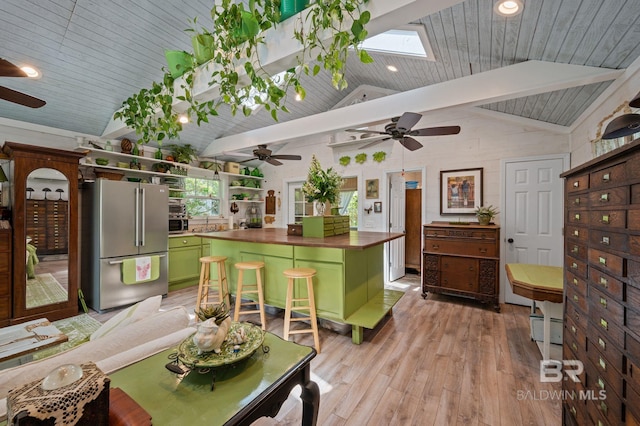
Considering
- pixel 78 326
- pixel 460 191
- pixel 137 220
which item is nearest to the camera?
pixel 78 326

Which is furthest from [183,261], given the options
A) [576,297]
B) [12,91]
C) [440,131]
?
[576,297]

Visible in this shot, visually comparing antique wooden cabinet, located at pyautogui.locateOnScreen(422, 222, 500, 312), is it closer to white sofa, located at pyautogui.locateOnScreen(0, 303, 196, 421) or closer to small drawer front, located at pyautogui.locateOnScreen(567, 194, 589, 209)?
small drawer front, located at pyautogui.locateOnScreen(567, 194, 589, 209)

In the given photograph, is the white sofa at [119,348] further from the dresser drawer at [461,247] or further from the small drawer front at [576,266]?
the dresser drawer at [461,247]

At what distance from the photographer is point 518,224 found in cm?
394

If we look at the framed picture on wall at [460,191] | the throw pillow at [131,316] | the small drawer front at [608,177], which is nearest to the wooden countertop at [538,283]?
the small drawer front at [608,177]

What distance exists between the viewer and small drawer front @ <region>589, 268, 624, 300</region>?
109 cm

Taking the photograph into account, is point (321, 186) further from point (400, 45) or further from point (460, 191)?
point (460, 191)

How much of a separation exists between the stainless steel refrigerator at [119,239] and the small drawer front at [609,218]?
4.84 metres

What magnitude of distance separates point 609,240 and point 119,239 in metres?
4.89

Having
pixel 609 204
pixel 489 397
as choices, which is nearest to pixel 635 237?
pixel 609 204

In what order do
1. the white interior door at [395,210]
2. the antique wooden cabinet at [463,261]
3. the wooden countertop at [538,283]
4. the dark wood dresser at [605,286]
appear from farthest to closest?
the white interior door at [395,210] → the antique wooden cabinet at [463,261] → the wooden countertop at [538,283] → the dark wood dresser at [605,286]

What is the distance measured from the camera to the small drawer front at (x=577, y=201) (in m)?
1.39

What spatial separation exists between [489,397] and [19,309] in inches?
190

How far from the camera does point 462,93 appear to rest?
2934 mm
